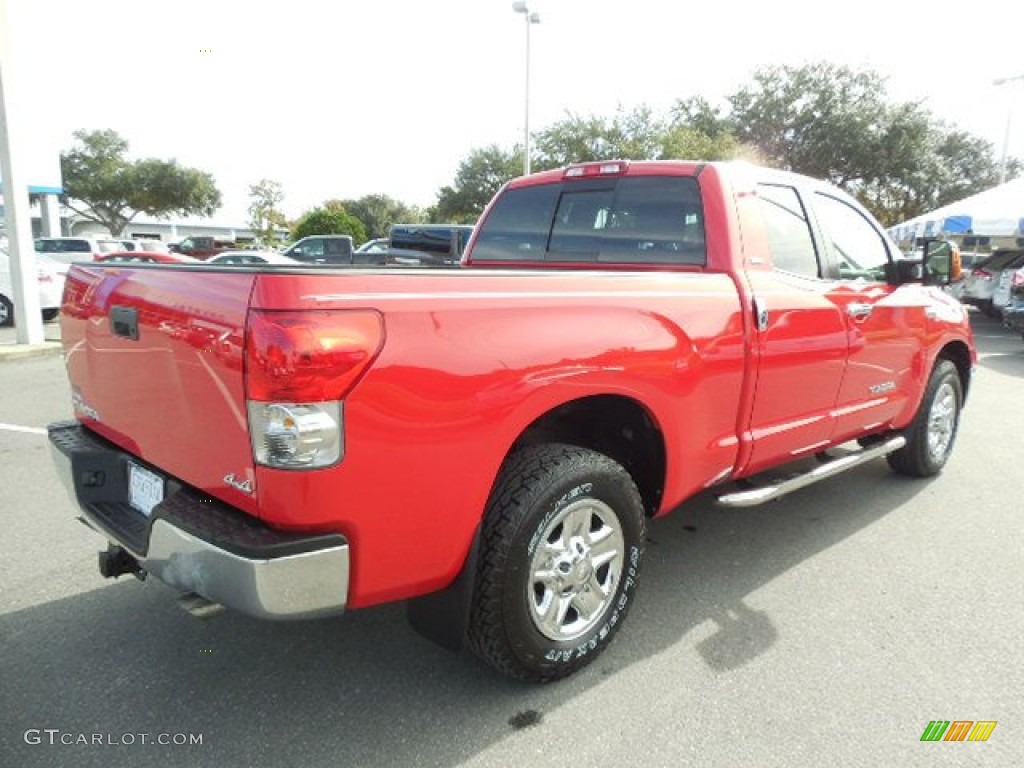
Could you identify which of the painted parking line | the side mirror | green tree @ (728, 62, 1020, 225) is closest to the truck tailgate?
the painted parking line

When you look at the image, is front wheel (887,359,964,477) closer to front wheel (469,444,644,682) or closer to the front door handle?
the front door handle

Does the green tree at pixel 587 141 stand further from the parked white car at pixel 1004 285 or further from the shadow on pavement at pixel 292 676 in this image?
the shadow on pavement at pixel 292 676

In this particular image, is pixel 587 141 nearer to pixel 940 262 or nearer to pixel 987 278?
pixel 987 278

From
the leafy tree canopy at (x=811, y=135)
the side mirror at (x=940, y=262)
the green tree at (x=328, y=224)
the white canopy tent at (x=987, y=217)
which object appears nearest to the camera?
the side mirror at (x=940, y=262)

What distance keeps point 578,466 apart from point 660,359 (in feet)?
1.74

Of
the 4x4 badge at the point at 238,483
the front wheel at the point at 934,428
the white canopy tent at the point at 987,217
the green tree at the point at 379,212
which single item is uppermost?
the green tree at the point at 379,212

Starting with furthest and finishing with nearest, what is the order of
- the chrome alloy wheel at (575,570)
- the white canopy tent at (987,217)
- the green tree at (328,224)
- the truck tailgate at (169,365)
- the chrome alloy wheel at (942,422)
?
1. the green tree at (328,224)
2. the white canopy tent at (987,217)
3. the chrome alloy wheel at (942,422)
4. the chrome alloy wheel at (575,570)
5. the truck tailgate at (169,365)

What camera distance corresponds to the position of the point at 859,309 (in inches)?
146

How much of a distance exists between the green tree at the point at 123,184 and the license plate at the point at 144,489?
52960 mm

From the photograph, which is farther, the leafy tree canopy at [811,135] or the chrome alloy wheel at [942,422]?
the leafy tree canopy at [811,135]

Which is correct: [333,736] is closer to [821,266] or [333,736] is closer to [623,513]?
[623,513]

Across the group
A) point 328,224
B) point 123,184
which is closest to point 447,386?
point 328,224

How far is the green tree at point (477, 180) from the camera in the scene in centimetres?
3883

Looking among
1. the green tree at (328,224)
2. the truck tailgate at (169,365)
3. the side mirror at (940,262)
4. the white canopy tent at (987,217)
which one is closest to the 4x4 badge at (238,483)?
the truck tailgate at (169,365)
